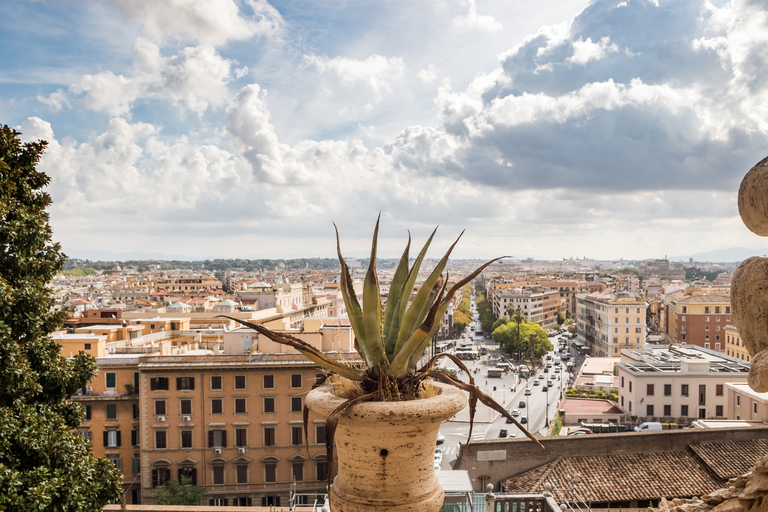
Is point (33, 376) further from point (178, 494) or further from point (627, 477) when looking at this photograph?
point (627, 477)

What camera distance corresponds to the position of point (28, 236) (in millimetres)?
8977

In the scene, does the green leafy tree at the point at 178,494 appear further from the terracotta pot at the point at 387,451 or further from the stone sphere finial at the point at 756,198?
the stone sphere finial at the point at 756,198

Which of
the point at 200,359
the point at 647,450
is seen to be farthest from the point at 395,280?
the point at 200,359

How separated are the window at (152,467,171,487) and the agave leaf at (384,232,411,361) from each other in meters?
27.3

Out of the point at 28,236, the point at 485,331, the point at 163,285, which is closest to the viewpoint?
the point at 28,236

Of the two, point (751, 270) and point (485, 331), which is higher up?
point (751, 270)

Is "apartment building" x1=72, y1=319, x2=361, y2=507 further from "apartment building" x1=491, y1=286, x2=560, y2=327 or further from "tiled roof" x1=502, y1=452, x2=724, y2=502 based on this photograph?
"apartment building" x1=491, y1=286, x2=560, y2=327

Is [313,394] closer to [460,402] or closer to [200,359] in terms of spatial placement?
[460,402]

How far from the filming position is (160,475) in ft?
87.5

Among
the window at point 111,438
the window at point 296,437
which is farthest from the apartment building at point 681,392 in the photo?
the window at point 111,438

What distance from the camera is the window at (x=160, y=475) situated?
26609 mm

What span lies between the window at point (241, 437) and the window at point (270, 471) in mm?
1502

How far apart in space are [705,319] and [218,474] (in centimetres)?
6413

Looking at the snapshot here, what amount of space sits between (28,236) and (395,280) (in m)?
7.95
